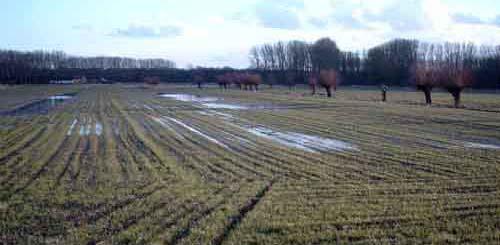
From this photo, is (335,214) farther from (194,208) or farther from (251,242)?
(194,208)

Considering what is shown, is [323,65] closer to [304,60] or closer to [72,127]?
[304,60]

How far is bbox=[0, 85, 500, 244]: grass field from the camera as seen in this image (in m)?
7.49

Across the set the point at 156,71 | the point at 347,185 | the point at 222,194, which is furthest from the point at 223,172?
the point at 156,71

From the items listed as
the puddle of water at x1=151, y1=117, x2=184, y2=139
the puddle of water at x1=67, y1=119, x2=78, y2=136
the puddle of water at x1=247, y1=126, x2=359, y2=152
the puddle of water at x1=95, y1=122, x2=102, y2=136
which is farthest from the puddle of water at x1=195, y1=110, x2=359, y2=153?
the puddle of water at x1=67, y1=119, x2=78, y2=136

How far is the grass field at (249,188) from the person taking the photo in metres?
7.49

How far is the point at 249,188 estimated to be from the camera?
10.3m

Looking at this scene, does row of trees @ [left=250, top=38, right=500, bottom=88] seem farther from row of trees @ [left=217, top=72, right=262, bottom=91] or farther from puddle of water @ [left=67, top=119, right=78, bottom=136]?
puddle of water @ [left=67, top=119, right=78, bottom=136]

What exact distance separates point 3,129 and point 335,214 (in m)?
19.1

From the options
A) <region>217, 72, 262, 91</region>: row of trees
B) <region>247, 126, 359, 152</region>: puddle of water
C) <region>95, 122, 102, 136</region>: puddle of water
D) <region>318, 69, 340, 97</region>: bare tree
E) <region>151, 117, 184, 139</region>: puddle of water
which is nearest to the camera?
<region>247, 126, 359, 152</region>: puddle of water

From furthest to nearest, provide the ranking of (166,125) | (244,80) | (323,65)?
(323,65), (244,80), (166,125)

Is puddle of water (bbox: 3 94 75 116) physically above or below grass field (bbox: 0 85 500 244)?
above

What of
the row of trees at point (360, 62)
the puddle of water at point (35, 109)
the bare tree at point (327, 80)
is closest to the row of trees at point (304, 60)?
the row of trees at point (360, 62)

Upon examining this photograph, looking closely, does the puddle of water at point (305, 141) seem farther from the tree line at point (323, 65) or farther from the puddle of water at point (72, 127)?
the tree line at point (323, 65)

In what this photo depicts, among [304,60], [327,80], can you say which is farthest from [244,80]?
[304,60]
